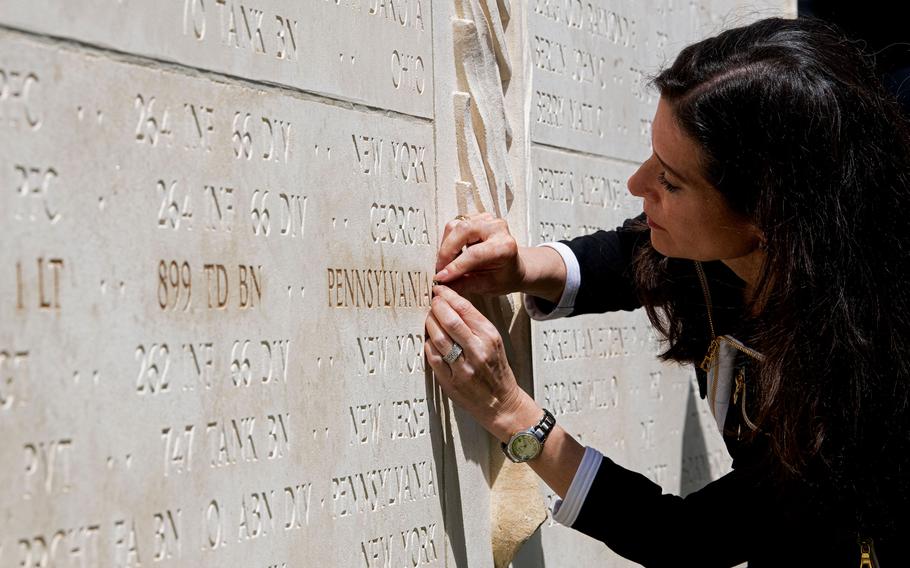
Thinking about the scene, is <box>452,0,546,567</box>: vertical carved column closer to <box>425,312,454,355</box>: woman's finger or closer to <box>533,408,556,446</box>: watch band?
<box>425,312,454,355</box>: woman's finger

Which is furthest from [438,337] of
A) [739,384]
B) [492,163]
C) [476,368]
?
[739,384]

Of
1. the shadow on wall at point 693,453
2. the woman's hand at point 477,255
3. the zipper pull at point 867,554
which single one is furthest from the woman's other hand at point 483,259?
the shadow on wall at point 693,453

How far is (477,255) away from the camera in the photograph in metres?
2.82

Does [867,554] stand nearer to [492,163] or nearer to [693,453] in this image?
[492,163]

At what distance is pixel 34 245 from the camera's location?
1862 millimetres

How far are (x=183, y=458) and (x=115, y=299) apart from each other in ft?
1.08

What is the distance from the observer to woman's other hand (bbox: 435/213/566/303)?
2832mm

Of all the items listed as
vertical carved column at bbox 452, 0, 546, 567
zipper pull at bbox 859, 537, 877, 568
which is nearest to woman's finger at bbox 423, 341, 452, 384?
vertical carved column at bbox 452, 0, 546, 567

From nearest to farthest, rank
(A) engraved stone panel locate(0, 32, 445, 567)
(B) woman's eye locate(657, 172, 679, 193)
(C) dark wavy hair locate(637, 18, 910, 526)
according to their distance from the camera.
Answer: (A) engraved stone panel locate(0, 32, 445, 567), (C) dark wavy hair locate(637, 18, 910, 526), (B) woman's eye locate(657, 172, 679, 193)

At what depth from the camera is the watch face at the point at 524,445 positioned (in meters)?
2.76

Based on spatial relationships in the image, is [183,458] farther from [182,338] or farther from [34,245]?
[34,245]

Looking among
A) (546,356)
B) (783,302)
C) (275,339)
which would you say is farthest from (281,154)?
(546,356)

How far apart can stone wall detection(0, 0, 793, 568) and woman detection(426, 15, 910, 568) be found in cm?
29

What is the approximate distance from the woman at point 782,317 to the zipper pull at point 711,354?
0.15 ft
